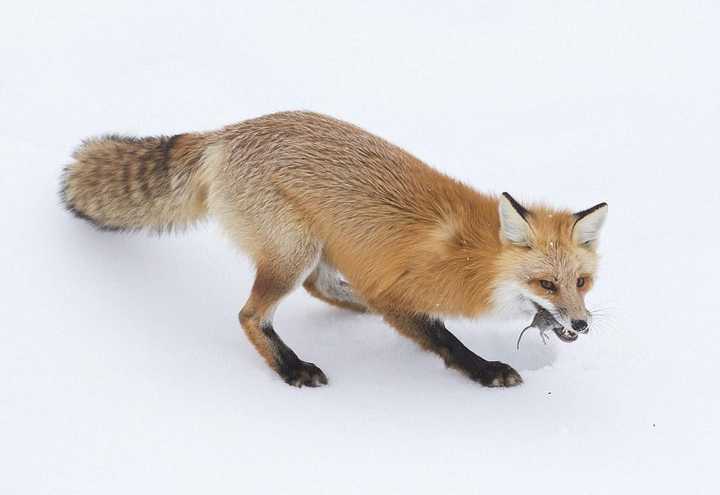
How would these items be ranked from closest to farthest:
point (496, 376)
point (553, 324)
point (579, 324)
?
point (579, 324)
point (553, 324)
point (496, 376)

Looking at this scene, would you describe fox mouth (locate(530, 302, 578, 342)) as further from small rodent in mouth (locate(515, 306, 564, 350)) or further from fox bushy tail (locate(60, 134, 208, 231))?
fox bushy tail (locate(60, 134, 208, 231))

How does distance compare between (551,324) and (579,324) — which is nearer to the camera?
(579,324)

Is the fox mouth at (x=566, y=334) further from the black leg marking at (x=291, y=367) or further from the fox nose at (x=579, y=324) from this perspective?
the black leg marking at (x=291, y=367)

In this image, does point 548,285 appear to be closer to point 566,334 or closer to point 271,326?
point 566,334

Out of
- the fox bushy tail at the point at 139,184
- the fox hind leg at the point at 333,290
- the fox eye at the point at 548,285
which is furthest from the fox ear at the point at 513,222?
the fox bushy tail at the point at 139,184

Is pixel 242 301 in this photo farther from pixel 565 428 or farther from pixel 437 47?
pixel 437 47

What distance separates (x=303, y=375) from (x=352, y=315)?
0.80 meters

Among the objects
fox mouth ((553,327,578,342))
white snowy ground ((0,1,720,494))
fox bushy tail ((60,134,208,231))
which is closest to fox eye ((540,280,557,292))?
fox mouth ((553,327,578,342))

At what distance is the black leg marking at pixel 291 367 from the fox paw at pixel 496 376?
0.88 m

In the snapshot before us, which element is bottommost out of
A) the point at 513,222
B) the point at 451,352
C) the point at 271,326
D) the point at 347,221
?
the point at 271,326

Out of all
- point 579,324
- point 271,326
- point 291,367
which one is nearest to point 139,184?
point 271,326

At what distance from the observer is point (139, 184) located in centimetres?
470

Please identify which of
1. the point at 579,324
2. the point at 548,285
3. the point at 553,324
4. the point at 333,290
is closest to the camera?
the point at 579,324

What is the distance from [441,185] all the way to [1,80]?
14.2 feet
